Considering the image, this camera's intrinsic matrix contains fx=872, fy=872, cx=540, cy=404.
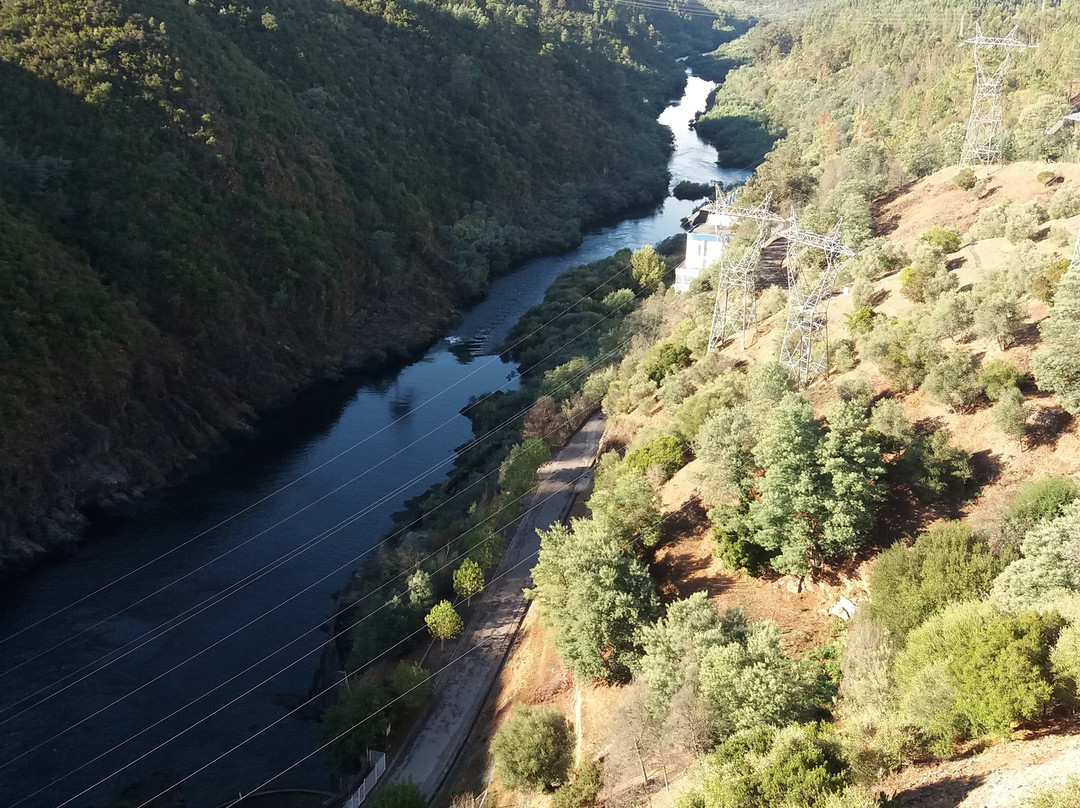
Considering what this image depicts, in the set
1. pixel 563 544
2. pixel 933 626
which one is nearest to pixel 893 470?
pixel 933 626

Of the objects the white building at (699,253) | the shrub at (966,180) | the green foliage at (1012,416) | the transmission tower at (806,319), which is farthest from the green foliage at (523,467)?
the shrub at (966,180)

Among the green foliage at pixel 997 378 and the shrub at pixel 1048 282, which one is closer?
the green foliage at pixel 997 378

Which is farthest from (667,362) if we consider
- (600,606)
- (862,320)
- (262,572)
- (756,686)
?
(756,686)

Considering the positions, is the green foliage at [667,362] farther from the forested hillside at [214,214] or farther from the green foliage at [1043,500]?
the forested hillside at [214,214]

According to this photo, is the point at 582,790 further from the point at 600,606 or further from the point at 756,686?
the point at 756,686

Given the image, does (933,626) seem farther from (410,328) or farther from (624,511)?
(410,328)

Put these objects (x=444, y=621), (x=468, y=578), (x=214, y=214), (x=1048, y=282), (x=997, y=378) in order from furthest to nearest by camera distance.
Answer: (x=214, y=214)
(x=468, y=578)
(x=444, y=621)
(x=1048, y=282)
(x=997, y=378)
